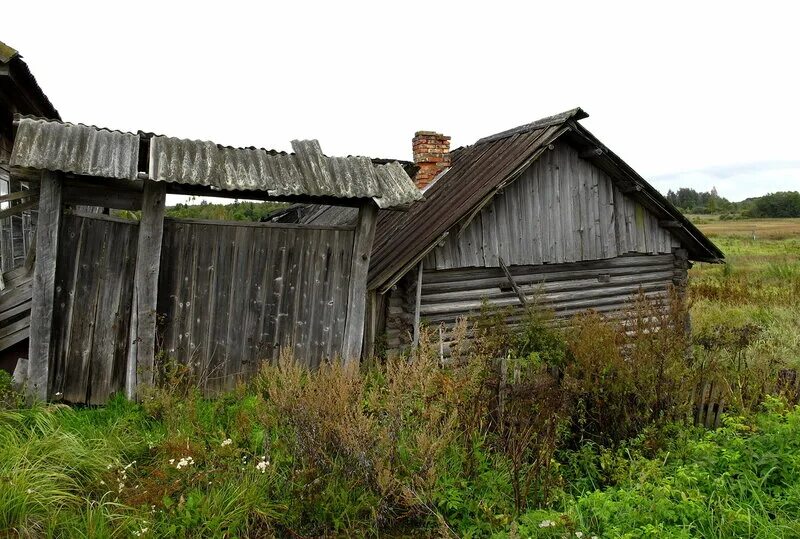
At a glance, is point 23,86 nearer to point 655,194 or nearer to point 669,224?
point 655,194

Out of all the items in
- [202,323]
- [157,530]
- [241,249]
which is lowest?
[157,530]

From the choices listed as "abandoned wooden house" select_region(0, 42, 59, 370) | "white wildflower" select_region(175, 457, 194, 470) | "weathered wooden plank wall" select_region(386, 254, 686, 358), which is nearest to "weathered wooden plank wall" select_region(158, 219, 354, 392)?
"abandoned wooden house" select_region(0, 42, 59, 370)

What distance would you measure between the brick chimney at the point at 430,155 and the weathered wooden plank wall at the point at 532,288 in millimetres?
3629

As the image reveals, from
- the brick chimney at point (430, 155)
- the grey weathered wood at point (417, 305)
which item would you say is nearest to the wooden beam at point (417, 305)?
the grey weathered wood at point (417, 305)

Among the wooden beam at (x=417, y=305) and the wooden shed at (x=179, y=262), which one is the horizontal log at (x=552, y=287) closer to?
the wooden beam at (x=417, y=305)

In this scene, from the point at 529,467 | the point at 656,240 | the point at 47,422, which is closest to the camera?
→ the point at 529,467

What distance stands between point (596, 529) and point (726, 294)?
16.9 m

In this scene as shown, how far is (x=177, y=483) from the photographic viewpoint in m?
4.29

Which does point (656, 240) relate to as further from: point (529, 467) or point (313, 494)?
point (313, 494)

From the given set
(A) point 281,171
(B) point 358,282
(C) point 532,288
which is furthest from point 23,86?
(C) point 532,288

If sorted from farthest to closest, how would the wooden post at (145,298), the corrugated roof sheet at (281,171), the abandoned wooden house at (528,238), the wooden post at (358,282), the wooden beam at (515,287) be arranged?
1. the wooden beam at (515,287)
2. the abandoned wooden house at (528,238)
3. the wooden post at (358,282)
4. the wooden post at (145,298)
5. the corrugated roof sheet at (281,171)

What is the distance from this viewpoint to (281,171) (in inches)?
257

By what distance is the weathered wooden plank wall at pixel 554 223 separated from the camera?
30.8ft

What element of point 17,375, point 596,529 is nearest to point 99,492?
point 17,375
